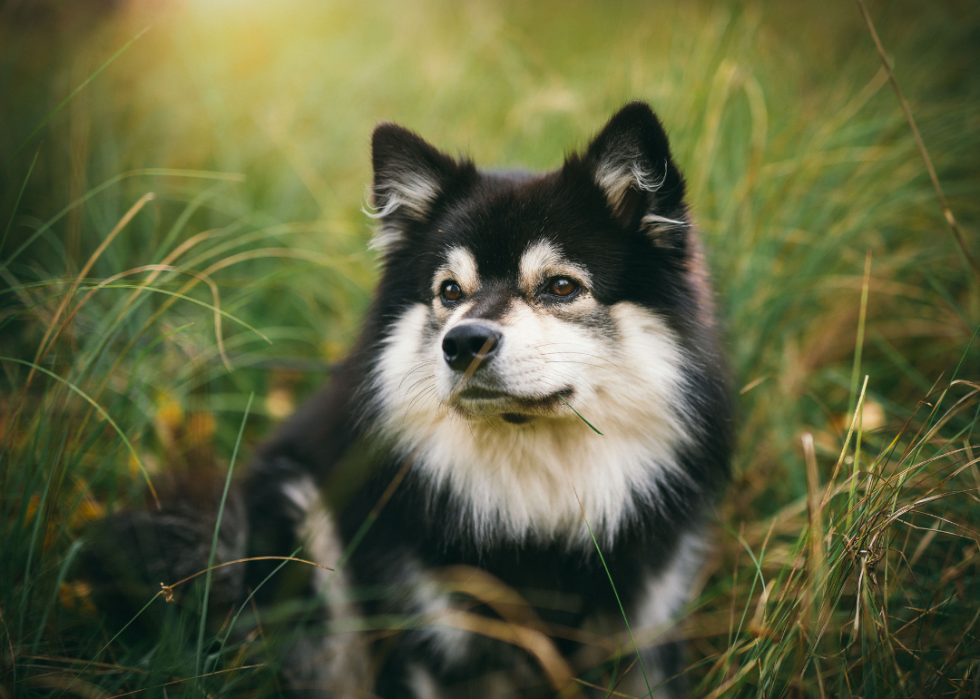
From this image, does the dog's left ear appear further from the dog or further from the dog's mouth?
the dog's mouth

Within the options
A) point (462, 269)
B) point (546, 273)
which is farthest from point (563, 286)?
point (462, 269)

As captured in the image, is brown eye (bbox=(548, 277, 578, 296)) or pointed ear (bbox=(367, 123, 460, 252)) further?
pointed ear (bbox=(367, 123, 460, 252))

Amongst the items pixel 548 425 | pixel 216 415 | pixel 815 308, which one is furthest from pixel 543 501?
pixel 815 308

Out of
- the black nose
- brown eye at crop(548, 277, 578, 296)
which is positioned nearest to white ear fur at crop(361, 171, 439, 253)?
brown eye at crop(548, 277, 578, 296)

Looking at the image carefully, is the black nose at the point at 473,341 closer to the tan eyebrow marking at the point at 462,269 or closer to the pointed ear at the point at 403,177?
the tan eyebrow marking at the point at 462,269

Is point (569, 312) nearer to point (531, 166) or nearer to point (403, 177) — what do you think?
point (403, 177)

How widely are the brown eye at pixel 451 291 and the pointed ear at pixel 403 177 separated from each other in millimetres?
358

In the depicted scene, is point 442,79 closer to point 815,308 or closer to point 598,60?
point 598,60

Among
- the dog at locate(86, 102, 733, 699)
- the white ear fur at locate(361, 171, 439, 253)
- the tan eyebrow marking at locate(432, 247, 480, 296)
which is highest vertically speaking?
the white ear fur at locate(361, 171, 439, 253)

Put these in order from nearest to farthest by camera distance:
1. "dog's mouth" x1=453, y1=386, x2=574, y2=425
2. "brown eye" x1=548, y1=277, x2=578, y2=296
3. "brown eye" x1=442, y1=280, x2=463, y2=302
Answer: "dog's mouth" x1=453, y1=386, x2=574, y2=425
"brown eye" x1=548, y1=277, x2=578, y2=296
"brown eye" x1=442, y1=280, x2=463, y2=302

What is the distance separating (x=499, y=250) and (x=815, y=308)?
239cm

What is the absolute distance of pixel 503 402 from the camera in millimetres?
1798

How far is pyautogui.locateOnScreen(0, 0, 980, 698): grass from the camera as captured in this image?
1.66 meters

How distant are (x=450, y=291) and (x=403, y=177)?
0.54 m
